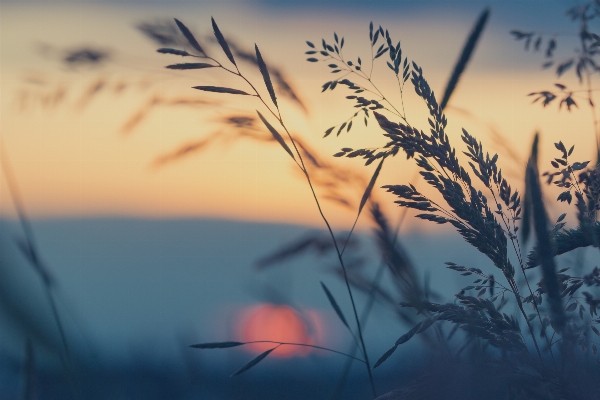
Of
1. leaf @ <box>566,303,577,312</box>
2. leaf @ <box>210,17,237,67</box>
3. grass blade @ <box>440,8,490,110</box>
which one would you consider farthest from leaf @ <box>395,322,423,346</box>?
leaf @ <box>210,17,237,67</box>

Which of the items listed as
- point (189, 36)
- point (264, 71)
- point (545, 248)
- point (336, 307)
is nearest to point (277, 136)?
point (264, 71)

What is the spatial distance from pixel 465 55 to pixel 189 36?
609mm

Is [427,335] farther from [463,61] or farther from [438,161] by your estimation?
[463,61]

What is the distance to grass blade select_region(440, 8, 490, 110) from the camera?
1.29 m

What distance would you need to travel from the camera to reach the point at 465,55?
1.29 m

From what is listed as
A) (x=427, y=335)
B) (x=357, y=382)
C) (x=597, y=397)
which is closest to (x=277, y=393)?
(x=357, y=382)

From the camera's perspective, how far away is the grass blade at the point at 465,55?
1.29 m

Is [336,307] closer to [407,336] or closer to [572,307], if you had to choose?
[407,336]

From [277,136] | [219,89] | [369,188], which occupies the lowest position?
[369,188]

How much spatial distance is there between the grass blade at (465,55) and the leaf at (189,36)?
546mm

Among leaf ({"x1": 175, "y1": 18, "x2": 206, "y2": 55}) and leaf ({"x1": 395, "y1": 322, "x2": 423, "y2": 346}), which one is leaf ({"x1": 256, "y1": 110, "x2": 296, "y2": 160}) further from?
leaf ({"x1": 395, "y1": 322, "x2": 423, "y2": 346})

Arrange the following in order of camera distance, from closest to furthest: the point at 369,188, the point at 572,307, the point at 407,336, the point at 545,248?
the point at 545,248 < the point at 407,336 < the point at 572,307 < the point at 369,188

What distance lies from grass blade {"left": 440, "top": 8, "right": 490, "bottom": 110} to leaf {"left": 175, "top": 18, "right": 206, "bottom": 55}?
55 cm

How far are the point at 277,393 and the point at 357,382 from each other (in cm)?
18
